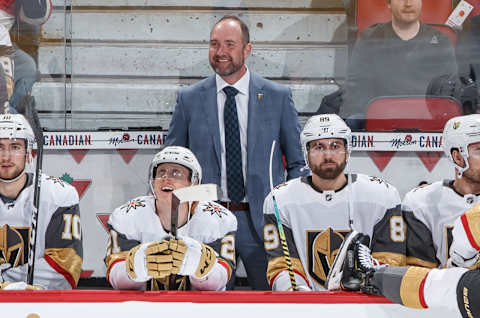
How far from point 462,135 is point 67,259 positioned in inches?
74.1

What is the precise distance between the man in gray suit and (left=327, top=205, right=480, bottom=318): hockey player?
1363 mm

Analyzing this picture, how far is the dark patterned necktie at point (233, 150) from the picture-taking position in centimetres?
369

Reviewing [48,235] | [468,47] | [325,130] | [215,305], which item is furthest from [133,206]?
[468,47]

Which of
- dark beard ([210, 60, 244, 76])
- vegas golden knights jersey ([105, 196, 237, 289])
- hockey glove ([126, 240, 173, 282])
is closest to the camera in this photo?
hockey glove ([126, 240, 173, 282])

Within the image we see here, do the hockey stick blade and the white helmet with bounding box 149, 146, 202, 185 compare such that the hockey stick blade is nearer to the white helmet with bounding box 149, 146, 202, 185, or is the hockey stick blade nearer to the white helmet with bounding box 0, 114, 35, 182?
the white helmet with bounding box 149, 146, 202, 185

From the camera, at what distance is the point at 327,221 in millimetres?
3266

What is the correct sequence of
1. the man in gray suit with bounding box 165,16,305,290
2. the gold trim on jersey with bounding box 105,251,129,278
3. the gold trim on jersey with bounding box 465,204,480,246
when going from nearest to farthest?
the gold trim on jersey with bounding box 465,204,480,246 < the gold trim on jersey with bounding box 105,251,129,278 < the man in gray suit with bounding box 165,16,305,290

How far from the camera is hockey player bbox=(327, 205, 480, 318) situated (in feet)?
6.66

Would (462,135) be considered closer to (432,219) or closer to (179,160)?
(432,219)

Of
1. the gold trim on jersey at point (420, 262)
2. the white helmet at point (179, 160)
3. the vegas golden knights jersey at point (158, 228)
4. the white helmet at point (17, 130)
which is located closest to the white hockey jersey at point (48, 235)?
the white helmet at point (17, 130)

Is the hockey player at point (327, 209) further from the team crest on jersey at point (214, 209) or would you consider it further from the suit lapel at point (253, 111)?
the suit lapel at point (253, 111)

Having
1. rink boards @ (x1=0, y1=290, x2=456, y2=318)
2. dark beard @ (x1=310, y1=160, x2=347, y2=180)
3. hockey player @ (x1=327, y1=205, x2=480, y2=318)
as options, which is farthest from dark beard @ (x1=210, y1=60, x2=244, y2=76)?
rink boards @ (x1=0, y1=290, x2=456, y2=318)

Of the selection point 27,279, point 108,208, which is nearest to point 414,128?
point 108,208

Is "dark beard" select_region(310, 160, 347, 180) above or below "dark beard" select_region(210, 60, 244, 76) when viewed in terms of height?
below
